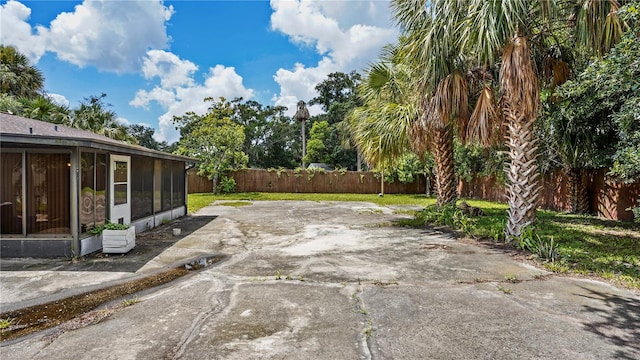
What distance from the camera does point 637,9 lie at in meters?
4.10

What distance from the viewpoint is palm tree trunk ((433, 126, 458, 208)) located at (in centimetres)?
934

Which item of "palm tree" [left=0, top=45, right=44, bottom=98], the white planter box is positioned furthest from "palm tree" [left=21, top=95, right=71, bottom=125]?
the white planter box

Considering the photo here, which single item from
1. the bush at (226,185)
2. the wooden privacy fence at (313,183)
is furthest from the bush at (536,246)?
the bush at (226,185)

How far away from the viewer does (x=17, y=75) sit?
13828 millimetres

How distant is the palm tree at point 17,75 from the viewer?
13219mm

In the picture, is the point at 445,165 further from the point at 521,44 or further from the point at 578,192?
the point at 578,192

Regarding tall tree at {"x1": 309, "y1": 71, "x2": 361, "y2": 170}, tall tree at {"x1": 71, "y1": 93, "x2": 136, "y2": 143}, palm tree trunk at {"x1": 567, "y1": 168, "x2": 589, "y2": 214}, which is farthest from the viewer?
tall tree at {"x1": 309, "y1": 71, "x2": 361, "y2": 170}

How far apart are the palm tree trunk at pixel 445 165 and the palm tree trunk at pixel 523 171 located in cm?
298

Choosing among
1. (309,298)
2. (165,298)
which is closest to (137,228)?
(165,298)

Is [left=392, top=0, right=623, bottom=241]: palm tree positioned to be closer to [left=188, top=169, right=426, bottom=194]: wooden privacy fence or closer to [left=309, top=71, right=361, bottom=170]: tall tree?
[left=188, top=169, right=426, bottom=194]: wooden privacy fence

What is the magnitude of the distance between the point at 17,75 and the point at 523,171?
18.9 meters

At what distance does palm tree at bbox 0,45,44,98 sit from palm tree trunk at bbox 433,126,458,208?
16742 millimetres

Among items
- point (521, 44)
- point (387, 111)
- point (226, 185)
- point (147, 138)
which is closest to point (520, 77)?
point (521, 44)

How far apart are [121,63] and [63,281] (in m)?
9.28
